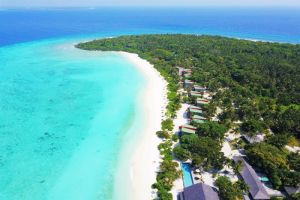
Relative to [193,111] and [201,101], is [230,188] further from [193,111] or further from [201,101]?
[201,101]

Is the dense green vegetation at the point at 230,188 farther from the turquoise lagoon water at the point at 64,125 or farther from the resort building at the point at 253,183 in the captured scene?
the turquoise lagoon water at the point at 64,125

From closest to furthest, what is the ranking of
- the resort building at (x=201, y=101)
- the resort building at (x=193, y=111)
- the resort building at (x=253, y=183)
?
the resort building at (x=253, y=183)
the resort building at (x=193, y=111)
the resort building at (x=201, y=101)

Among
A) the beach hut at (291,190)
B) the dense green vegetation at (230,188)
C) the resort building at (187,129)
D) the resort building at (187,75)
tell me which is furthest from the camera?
the resort building at (187,75)

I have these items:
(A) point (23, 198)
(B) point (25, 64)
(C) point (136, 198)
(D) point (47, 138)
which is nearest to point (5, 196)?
(A) point (23, 198)

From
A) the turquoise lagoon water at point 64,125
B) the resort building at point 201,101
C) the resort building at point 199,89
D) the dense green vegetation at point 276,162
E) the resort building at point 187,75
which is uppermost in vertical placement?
the resort building at point 187,75

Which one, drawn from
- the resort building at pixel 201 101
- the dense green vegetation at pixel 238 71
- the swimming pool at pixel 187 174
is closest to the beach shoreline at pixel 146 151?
the dense green vegetation at pixel 238 71

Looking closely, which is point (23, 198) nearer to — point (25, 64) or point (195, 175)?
point (195, 175)

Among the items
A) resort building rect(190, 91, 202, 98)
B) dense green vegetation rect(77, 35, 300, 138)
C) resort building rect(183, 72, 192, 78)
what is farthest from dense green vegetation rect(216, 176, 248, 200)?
resort building rect(183, 72, 192, 78)
